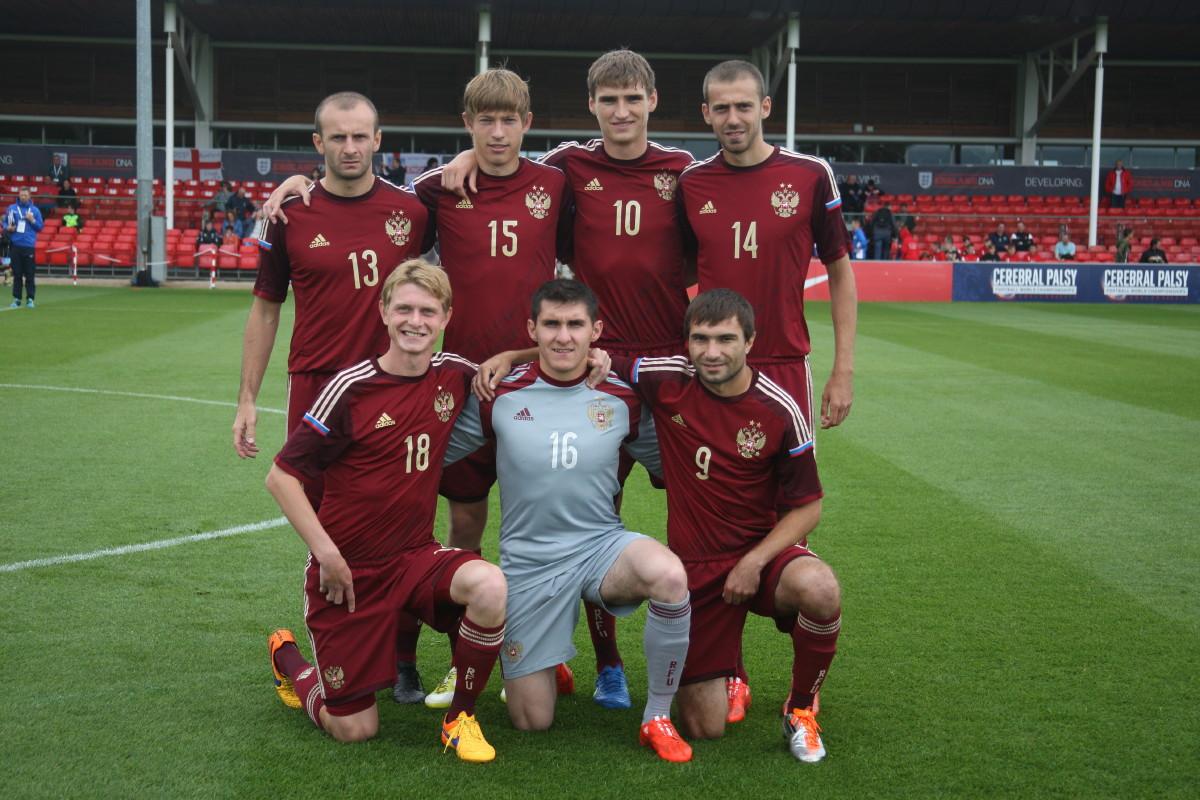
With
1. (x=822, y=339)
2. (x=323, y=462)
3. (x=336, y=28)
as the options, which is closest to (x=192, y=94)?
(x=336, y=28)

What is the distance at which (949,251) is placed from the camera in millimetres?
30172

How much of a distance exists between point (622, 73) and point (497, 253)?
812 millimetres

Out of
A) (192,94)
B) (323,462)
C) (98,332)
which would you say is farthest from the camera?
(192,94)

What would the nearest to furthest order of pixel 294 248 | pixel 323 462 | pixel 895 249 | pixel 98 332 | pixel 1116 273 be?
pixel 323 462
pixel 294 248
pixel 98 332
pixel 1116 273
pixel 895 249

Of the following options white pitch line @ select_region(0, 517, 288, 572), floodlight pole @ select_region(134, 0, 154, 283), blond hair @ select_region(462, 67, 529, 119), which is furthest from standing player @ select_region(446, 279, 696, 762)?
floodlight pole @ select_region(134, 0, 154, 283)

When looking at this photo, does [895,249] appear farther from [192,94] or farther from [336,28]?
[192,94]

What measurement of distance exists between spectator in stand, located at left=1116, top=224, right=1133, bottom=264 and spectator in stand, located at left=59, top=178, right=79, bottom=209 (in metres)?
26.4

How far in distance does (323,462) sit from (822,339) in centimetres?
1390

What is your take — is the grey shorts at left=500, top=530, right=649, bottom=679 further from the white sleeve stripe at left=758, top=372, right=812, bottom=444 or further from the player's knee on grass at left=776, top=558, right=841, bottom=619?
the white sleeve stripe at left=758, top=372, right=812, bottom=444

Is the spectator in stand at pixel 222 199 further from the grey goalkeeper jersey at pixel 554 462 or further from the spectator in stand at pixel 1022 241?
the grey goalkeeper jersey at pixel 554 462

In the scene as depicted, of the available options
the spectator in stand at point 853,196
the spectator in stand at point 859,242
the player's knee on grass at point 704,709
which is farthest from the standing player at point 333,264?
the spectator in stand at point 853,196

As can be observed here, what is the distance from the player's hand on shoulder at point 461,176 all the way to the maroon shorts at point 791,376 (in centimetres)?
127

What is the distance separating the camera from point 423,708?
4191mm

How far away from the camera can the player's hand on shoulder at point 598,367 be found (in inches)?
165
